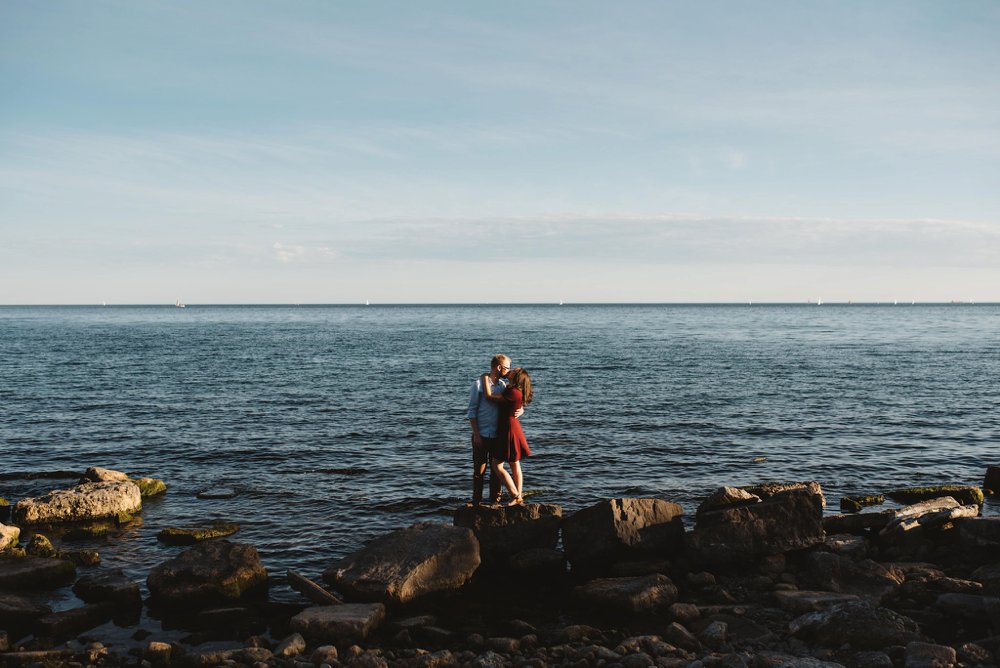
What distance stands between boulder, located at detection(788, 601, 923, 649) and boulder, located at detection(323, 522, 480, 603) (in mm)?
5732

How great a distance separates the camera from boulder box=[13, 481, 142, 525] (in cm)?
1725

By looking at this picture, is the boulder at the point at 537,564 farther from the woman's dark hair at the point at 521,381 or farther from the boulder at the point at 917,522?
the boulder at the point at 917,522

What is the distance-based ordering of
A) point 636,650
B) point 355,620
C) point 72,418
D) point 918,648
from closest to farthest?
point 918,648, point 636,650, point 355,620, point 72,418

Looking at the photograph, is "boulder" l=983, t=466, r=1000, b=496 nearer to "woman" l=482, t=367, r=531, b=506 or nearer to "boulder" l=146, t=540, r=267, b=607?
"woman" l=482, t=367, r=531, b=506

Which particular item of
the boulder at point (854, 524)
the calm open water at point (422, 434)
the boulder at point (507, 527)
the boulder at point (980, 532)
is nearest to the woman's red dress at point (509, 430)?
the boulder at point (507, 527)

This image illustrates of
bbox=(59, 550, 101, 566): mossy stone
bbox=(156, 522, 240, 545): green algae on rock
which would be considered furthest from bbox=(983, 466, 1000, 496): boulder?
bbox=(59, 550, 101, 566): mossy stone

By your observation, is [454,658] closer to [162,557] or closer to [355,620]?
[355,620]

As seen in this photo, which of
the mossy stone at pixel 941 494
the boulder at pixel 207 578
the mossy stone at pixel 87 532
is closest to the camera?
the boulder at pixel 207 578

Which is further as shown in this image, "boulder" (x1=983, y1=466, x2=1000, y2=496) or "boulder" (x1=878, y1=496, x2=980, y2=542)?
"boulder" (x1=983, y1=466, x2=1000, y2=496)

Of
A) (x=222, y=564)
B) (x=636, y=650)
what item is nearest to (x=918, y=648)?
(x=636, y=650)

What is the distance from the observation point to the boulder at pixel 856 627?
10.4 metres

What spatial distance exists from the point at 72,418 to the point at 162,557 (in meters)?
21.7

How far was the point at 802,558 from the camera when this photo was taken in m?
14.3

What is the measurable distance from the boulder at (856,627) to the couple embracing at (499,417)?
619 cm
